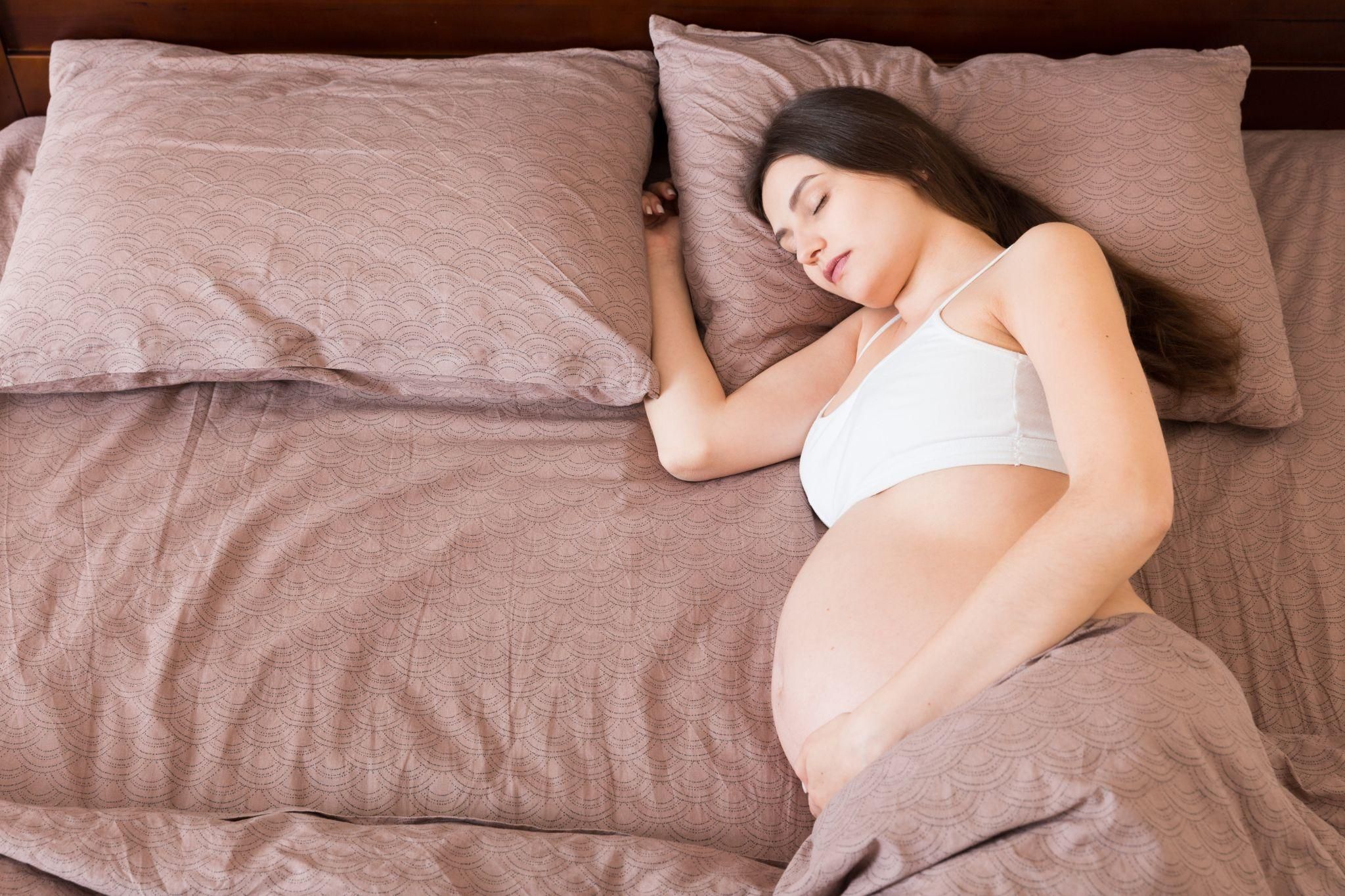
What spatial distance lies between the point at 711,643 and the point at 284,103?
1.09 m

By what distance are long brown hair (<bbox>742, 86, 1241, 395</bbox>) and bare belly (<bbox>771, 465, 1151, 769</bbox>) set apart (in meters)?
0.39

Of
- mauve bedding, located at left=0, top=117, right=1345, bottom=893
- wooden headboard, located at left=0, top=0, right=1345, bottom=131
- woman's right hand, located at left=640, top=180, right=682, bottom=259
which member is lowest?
mauve bedding, located at left=0, top=117, right=1345, bottom=893

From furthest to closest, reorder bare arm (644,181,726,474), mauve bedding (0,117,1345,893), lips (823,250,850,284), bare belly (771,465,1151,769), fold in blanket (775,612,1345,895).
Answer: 1. bare arm (644,181,726,474)
2. lips (823,250,850,284)
3. bare belly (771,465,1151,769)
4. mauve bedding (0,117,1345,893)
5. fold in blanket (775,612,1345,895)

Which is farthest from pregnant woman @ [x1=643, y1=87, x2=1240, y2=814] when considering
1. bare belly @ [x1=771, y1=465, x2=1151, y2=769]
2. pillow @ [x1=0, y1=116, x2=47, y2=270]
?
pillow @ [x1=0, y1=116, x2=47, y2=270]

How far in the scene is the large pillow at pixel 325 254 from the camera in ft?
4.79

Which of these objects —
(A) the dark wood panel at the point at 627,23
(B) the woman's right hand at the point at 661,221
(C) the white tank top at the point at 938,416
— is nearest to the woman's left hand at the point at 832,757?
(C) the white tank top at the point at 938,416

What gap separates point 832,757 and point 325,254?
3.28 feet

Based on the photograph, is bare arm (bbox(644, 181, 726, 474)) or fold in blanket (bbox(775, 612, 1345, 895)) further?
bare arm (bbox(644, 181, 726, 474))

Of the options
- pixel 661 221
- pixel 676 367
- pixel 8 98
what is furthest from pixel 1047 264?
pixel 8 98

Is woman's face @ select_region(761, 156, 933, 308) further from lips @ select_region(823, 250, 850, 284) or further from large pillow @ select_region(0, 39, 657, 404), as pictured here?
large pillow @ select_region(0, 39, 657, 404)

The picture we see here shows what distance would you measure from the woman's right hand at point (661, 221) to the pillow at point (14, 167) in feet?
3.39

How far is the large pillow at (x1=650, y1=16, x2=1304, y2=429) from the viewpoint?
5.06 feet

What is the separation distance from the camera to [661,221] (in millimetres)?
1766

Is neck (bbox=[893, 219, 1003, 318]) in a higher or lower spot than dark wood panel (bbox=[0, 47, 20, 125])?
lower
